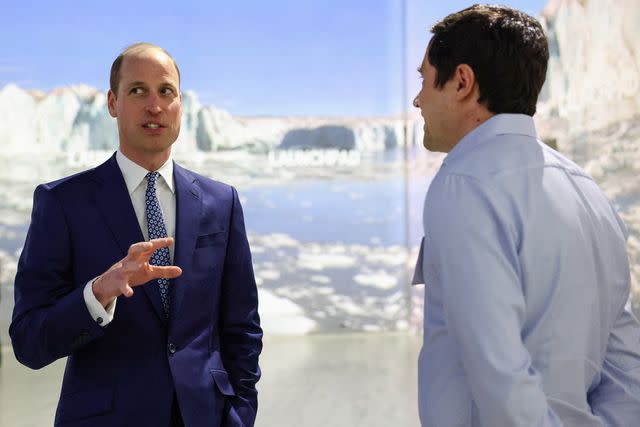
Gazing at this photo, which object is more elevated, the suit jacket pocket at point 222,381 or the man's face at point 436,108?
the man's face at point 436,108

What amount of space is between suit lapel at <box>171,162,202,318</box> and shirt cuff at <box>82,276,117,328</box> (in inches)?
6.4

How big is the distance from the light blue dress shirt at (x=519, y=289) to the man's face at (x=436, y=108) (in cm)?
8

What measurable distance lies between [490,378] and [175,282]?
2.40 feet

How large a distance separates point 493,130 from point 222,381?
2.58 feet

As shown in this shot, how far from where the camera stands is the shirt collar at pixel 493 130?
3.76 ft

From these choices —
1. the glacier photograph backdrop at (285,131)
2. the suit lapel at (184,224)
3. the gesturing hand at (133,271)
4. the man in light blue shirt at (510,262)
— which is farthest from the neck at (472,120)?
the glacier photograph backdrop at (285,131)

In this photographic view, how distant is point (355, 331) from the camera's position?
610cm

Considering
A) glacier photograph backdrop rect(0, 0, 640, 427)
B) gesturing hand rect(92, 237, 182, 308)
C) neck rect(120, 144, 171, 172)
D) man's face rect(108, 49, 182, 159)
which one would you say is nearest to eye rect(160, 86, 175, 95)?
man's face rect(108, 49, 182, 159)

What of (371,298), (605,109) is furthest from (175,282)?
(371,298)

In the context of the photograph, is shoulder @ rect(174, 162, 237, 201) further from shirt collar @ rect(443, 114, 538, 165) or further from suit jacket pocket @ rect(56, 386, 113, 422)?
shirt collar @ rect(443, 114, 538, 165)

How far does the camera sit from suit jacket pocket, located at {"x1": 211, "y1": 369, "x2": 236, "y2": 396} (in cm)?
154

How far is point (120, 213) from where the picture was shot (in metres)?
1.50

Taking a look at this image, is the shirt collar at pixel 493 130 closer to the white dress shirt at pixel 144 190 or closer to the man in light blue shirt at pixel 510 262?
the man in light blue shirt at pixel 510 262

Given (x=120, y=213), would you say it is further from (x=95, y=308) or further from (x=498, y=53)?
(x=498, y=53)
